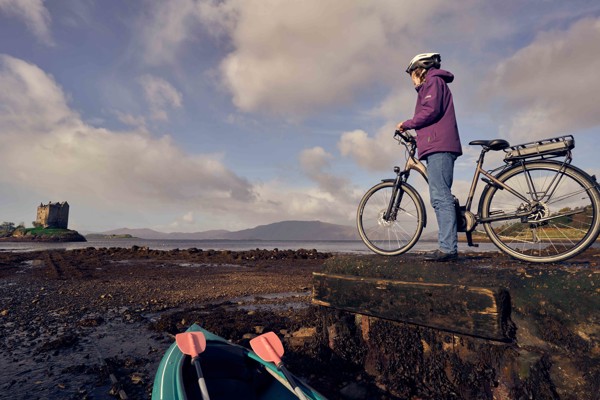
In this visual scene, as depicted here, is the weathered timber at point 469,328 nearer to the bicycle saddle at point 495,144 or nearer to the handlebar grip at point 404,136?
the bicycle saddle at point 495,144

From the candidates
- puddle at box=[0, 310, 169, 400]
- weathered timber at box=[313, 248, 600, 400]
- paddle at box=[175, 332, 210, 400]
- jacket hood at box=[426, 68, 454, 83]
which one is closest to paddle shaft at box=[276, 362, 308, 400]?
paddle at box=[175, 332, 210, 400]

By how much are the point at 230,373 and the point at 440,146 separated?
4.51m

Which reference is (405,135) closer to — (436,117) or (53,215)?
(436,117)

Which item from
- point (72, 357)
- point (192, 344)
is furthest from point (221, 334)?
point (192, 344)

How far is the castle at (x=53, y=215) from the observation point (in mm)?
104500

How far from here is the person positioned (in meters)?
5.12

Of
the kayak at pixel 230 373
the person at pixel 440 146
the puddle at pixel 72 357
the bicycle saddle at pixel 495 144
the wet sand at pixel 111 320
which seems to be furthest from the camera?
the person at pixel 440 146

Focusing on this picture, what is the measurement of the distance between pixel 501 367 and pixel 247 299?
321 inches

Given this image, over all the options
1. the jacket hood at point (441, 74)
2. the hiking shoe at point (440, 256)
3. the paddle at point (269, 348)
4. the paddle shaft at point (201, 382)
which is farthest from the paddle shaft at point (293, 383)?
the jacket hood at point (441, 74)

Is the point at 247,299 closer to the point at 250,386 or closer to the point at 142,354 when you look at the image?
the point at 142,354

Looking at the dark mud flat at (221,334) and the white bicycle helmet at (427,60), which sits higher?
the white bicycle helmet at (427,60)

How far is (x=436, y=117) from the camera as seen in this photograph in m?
5.19

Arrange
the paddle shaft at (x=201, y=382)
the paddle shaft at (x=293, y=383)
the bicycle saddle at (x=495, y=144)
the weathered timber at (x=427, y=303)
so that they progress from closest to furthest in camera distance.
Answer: the paddle shaft at (x=201, y=382), the paddle shaft at (x=293, y=383), the weathered timber at (x=427, y=303), the bicycle saddle at (x=495, y=144)

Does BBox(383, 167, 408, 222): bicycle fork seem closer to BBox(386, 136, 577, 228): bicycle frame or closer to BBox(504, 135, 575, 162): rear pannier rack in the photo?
BBox(386, 136, 577, 228): bicycle frame
